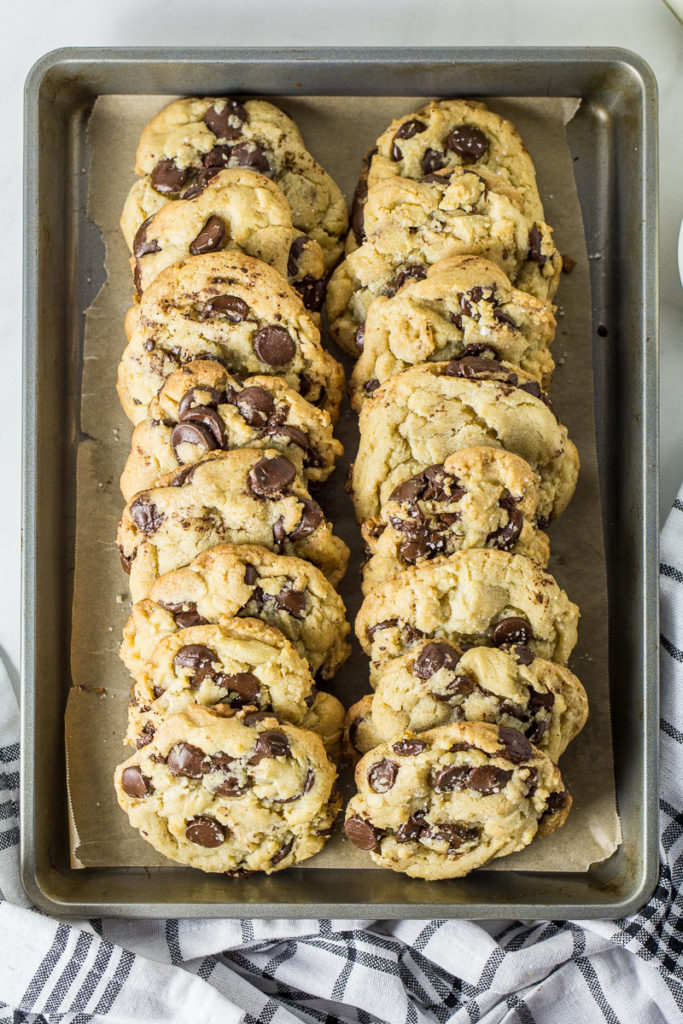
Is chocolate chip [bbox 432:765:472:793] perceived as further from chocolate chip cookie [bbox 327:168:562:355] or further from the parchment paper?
chocolate chip cookie [bbox 327:168:562:355]

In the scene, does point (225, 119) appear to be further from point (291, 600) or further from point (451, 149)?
point (291, 600)

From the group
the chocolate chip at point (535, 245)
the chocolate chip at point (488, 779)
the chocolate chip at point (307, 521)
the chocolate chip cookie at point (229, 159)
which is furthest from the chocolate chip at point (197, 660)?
Result: the chocolate chip at point (535, 245)

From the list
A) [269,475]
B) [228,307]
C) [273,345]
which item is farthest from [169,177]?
[269,475]

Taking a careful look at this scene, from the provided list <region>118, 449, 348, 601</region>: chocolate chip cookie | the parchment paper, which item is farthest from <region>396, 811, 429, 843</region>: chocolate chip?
<region>118, 449, 348, 601</region>: chocolate chip cookie

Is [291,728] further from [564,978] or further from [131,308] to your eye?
[131,308]

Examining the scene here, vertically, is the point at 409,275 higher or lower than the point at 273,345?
higher

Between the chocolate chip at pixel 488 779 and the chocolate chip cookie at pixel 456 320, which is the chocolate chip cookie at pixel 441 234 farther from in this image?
the chocolate chip at pixel 488 779
